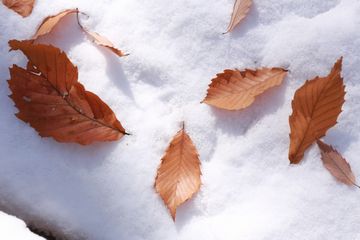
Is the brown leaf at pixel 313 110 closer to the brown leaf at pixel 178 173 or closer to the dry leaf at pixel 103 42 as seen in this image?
the brown leaf at pixel 178 173


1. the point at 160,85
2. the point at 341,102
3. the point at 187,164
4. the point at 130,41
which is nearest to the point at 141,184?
the point at 187,164

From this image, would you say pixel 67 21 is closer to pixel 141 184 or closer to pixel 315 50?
pixel 141 184

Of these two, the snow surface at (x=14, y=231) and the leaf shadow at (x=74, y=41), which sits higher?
the leaf shadow at (x=74, y=41)

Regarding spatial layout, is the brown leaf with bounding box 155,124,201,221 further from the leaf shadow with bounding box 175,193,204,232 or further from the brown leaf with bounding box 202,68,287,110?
the brown leaf with bounding box 202,68,287,110

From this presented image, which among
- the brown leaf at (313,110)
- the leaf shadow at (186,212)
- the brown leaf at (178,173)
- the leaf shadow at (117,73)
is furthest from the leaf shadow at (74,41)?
the brown leaf at (313,110)

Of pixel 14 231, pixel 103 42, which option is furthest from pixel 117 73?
pixel 14 231

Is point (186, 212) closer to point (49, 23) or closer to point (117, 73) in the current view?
point (117, 73)
